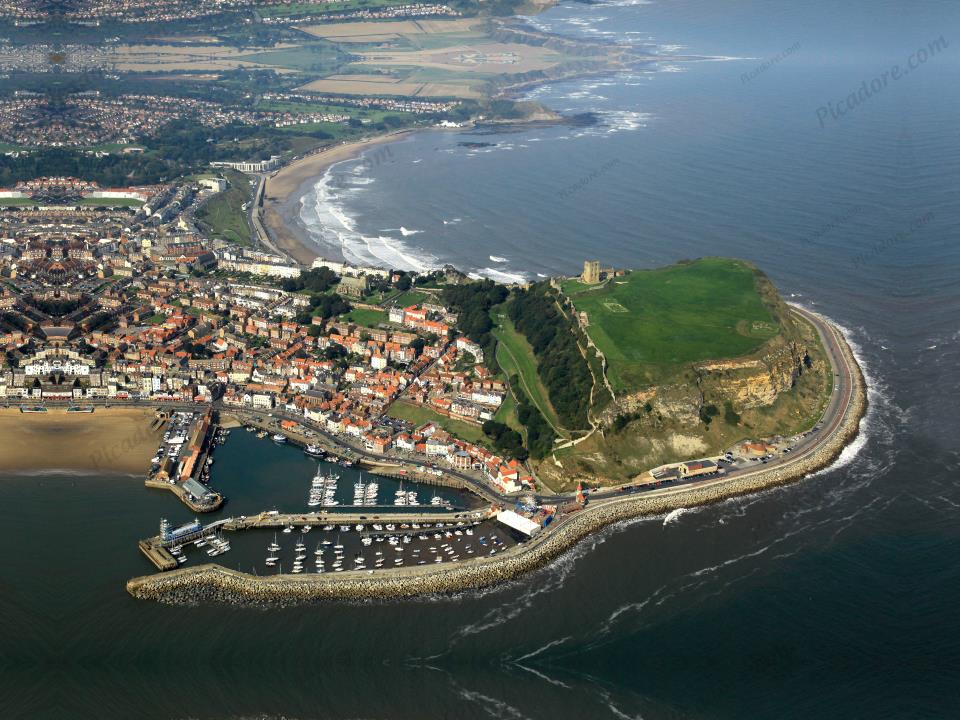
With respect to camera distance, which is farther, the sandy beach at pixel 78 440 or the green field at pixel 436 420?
the green field at pixel 436 420

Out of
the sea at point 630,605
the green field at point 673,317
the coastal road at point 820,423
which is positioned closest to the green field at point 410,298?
the sea at point 630,605

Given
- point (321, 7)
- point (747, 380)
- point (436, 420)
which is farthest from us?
point (321, 7)

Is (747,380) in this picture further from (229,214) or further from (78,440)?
(229,214)

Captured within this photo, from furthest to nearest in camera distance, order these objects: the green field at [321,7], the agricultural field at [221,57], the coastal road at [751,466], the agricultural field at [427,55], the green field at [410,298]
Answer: the green field at [321,7] → the agricultural field at [427,55] → the agricultural field at [221,57] → the green field at [410,298] → the coastal road at [751,466]

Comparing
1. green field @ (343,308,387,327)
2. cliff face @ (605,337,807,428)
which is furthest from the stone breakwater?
green field @ (343,308,387,327)

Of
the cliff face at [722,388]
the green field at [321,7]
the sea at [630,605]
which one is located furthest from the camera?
the green field at [321,7]

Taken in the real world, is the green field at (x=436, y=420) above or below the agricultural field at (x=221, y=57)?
below

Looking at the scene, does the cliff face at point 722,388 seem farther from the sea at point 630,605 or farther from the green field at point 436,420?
the green field at point 436,420

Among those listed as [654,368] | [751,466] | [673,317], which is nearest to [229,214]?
[673,317]

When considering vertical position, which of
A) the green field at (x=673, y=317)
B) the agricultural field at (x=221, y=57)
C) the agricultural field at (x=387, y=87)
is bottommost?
the green field at (x=673, y=317)
